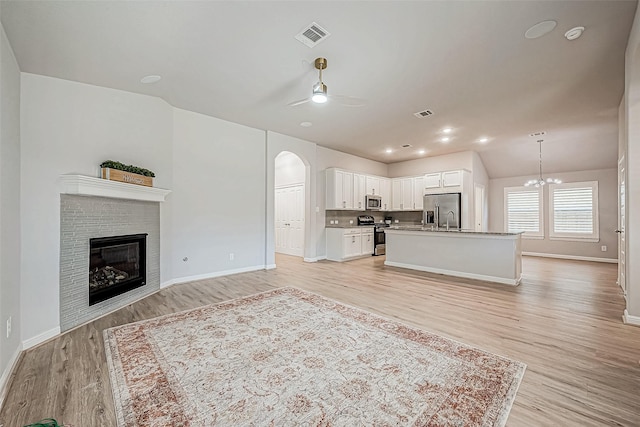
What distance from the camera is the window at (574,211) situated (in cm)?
724

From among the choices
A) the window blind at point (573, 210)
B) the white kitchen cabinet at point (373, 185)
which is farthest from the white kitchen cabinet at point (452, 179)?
the window blind at point (573, 210)

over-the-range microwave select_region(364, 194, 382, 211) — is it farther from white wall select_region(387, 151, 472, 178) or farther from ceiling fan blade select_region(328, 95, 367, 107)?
ceiling fan blade select_region(328, 95, 367, 107)

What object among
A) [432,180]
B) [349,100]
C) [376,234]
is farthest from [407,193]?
[349,100]

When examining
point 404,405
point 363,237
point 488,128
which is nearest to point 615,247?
point 488,128

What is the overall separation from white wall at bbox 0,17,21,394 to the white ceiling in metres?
0.40

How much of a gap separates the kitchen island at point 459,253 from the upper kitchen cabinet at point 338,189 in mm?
1563

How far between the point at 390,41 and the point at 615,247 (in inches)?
333

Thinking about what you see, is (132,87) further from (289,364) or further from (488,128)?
(488,128)

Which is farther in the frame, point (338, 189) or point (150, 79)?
point (338, 189)

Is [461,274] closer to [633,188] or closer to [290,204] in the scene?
[633,188]

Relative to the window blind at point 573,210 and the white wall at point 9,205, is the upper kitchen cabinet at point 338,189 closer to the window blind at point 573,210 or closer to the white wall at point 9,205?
the white wall at point 9,205

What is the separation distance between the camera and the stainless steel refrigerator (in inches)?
293

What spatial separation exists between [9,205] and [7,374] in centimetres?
139

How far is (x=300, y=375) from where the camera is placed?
2.07m
